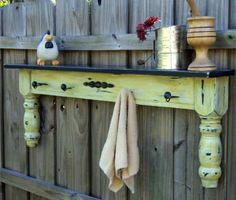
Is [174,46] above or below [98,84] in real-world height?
above

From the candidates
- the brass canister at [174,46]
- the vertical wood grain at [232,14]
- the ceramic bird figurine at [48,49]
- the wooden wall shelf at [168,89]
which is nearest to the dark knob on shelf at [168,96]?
the wooden wall shelf at [168,89]

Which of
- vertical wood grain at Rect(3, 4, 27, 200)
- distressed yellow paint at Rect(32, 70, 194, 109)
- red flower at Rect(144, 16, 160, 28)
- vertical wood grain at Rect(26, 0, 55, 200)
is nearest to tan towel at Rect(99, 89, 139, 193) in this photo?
distressed yellow paint at Rect(32, 70, 194, 109)

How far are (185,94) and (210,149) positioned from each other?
0.22 meters

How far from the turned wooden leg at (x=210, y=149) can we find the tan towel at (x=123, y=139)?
1.07 ft

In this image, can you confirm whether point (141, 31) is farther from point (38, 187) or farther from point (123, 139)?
point (38, 187)

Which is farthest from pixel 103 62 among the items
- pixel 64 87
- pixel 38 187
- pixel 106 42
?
pixel 38 187

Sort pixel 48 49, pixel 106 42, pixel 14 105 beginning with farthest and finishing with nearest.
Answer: pixel 14 105 < pixel 48 49 < pixel 106 42

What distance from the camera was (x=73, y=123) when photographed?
2410 millimetres

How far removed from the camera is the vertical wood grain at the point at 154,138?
6.50 feet

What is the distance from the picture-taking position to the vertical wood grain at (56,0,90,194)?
7.70ft

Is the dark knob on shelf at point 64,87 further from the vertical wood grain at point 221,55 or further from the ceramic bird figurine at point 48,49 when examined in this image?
the vertical wood grain at point 221,55

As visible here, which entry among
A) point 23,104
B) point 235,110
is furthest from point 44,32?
point 235,110

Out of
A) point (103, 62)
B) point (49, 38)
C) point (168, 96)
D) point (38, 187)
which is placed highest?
point (49, 38)

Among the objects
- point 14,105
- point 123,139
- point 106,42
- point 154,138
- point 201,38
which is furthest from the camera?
point 14,105
